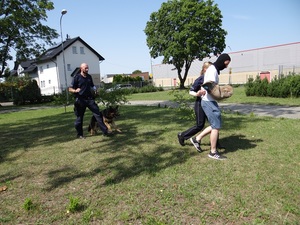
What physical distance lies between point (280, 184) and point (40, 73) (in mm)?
51141

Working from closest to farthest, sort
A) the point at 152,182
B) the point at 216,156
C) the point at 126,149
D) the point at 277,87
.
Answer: the point at 152,182 → the point at 216,156 → the point at 126,149 → the point at 277,87

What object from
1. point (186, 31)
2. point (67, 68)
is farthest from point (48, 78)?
point (186, 31)

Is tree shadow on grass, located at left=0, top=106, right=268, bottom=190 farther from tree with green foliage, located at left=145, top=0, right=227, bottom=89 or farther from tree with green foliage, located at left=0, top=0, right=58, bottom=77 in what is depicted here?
tree with green foliage, located at left=145, top=0, right=227, bottom=89

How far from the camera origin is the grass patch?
3.09m

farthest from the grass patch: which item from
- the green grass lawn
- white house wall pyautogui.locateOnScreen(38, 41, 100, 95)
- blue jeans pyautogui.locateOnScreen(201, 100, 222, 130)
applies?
white house wall pyautogui.locateOnScreen(38, 41, 100, 95)

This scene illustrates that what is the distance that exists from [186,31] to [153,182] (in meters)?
38.6

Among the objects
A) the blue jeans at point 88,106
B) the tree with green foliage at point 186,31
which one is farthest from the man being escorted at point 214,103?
the tree with green foliage at point 186,31

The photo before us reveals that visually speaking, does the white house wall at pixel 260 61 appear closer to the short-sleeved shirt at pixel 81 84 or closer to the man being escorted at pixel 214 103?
the short-sleeved shirt at pixel 81 84

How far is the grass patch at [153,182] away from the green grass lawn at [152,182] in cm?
1

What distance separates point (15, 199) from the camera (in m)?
3.64

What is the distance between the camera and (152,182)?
3953mm

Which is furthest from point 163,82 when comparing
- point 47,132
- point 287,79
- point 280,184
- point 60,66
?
point 280,184

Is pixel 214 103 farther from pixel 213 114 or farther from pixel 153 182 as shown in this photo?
pixel 153 182

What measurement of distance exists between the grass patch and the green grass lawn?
0.01 meters
